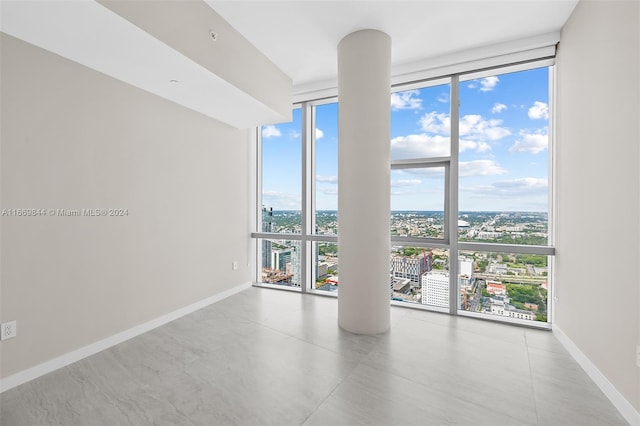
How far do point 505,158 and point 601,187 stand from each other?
1.28 metres

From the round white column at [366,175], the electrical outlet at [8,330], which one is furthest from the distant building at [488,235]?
the electrical outlet at [8,330]

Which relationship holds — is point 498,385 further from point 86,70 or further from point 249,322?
point 86,70

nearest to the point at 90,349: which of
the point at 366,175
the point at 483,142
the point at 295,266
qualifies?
the point at 295,266

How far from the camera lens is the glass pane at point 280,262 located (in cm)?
442

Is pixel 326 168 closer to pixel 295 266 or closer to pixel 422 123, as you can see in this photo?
pixel 422 123

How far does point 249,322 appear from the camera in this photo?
315 centimetres

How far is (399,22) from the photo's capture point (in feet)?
9.05

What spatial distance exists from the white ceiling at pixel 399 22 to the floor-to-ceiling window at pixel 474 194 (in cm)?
42

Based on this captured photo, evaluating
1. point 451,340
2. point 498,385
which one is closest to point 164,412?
point 498,385

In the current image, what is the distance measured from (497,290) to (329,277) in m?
2.09

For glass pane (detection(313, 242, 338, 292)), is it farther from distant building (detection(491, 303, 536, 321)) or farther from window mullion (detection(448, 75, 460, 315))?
distant building (detection(491, 303, 536, 321))

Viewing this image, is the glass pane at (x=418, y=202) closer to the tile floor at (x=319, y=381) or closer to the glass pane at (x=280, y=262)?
the tile floor at (x=319, y=381)

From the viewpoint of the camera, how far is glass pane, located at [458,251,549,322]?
308cm

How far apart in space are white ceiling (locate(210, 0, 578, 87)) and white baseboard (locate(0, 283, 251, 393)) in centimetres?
307
